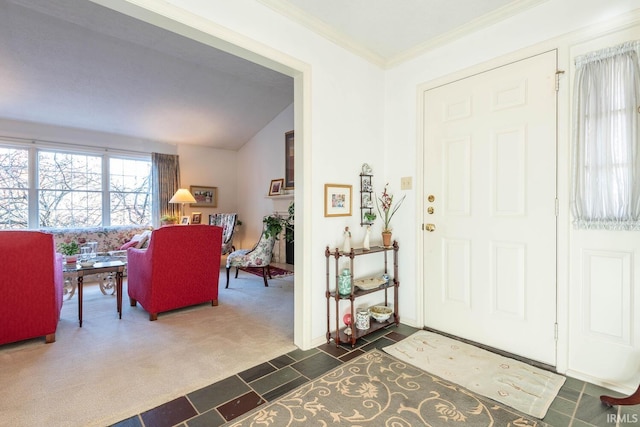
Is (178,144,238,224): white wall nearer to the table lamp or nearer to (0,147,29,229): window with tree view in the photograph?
the table lamp

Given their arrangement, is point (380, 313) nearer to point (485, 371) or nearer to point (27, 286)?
point (485, 371)

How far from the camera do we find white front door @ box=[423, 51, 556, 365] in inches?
83.5

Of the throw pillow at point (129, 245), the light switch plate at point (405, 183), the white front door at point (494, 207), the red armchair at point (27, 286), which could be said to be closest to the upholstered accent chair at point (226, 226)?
the throw pillow at point (129, 245)

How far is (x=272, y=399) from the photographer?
1765mm

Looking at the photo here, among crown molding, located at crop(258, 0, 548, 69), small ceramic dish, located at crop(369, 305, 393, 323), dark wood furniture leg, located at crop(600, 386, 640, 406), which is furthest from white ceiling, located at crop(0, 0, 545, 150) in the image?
dark wood furniture leg, located at crop(600, 386, 640, 406)

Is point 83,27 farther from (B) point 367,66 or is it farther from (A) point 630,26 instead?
(A) point 630,26

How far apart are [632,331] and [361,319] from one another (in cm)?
171

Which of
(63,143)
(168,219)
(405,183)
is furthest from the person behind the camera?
(168,219)

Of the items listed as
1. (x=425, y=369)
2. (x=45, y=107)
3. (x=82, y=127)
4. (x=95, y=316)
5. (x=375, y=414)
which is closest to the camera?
(x=375, y=414)

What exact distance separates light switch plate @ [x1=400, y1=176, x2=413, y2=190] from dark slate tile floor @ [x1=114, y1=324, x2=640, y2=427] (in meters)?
1.57

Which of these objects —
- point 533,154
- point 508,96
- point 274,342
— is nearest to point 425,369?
point 274,342

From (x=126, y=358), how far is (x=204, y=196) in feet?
16.1

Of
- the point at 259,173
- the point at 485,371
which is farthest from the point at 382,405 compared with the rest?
the point at 259,173

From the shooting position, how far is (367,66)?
2.89m
